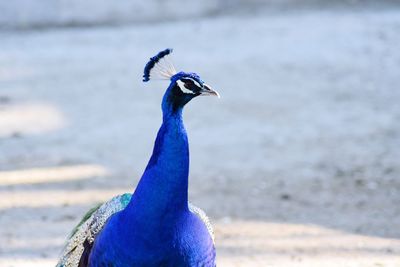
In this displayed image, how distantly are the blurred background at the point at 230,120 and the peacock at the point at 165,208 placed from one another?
1.22m

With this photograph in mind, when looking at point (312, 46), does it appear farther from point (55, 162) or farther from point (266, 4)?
point (55, 162)

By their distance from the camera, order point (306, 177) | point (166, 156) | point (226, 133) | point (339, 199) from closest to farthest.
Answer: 1. point (166, 156)
2. point (339, 199)
3. point (306, 177)
4. point (226, 133)

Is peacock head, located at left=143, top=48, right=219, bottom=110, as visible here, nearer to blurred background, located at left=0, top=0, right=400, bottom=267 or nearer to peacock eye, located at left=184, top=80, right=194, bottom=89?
peacock eye, located at left=184, top=80, right=194, bottom=89

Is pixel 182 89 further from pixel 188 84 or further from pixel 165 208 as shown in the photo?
pixel 165 208

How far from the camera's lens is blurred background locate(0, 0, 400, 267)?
4012 mm

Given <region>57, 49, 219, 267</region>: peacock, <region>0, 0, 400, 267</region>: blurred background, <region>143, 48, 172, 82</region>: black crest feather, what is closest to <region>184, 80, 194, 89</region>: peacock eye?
<region>57, 49, 219, 267</region>: peacock

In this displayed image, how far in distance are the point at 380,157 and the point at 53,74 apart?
2786 mm

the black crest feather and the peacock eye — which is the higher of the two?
the black crest feather

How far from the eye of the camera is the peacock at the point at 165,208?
234 cm

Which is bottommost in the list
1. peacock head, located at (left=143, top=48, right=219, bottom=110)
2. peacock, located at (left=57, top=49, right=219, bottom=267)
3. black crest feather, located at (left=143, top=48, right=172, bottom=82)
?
peacock, located at (left=57, top=49, right=219, bottom=267)

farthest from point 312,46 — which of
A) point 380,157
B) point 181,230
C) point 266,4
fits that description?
point 181,230

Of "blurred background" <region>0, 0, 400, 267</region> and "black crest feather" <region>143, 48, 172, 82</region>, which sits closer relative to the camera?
"black crest feather" <region>143, 48, 172, 82</region>

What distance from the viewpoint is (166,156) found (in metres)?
2.33

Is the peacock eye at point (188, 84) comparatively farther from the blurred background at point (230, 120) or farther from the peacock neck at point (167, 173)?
the blurred background at point (230, 120)
